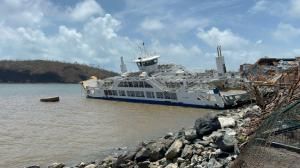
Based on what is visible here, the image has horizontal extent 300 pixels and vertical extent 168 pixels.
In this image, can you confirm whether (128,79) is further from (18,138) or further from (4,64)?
(4,64)

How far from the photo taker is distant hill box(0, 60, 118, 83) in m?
148

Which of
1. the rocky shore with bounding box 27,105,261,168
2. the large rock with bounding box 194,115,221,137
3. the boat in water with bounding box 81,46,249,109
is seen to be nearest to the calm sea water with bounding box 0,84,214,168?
the boat in water with bounding box 81,46,249,109

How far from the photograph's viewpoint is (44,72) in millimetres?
150375

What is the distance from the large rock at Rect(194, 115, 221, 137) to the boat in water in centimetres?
2121

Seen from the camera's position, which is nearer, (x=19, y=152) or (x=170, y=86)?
(x=19, y=152)

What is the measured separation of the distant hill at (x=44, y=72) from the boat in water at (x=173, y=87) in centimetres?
8508

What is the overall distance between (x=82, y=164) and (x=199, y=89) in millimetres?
27721

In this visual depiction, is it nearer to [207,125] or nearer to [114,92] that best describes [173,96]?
[114,92]

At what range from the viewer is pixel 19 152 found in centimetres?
2370

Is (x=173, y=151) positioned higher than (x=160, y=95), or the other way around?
(x=160, y=95)

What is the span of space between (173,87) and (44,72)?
10936 centimetres

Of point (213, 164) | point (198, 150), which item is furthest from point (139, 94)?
point (213, 164)

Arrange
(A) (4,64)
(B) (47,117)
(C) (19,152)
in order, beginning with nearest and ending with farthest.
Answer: (C) (19,152), (B) (47,117), (A) (4,64)

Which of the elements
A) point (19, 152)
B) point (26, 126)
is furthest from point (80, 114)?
point (19, 152)
